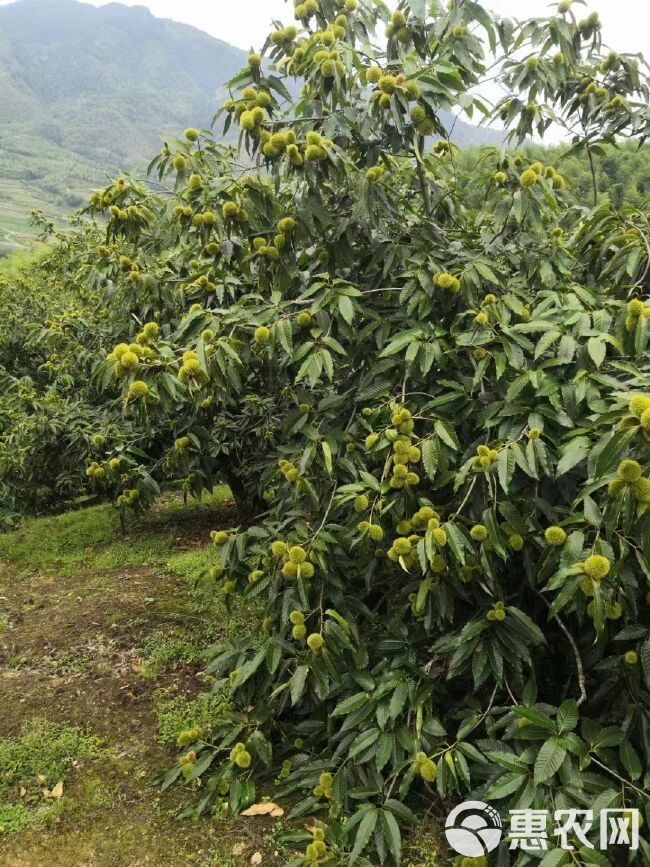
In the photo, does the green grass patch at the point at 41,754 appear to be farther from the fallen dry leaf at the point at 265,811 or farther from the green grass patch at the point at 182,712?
the fallen dry leaf at the point at 265,811

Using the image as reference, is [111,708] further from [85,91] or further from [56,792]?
[85,91]

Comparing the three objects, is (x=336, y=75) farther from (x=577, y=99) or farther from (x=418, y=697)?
(x=418, y=697)

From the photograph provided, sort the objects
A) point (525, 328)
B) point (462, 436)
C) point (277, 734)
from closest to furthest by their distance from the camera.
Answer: point (525, 328), point (462, 436), point (277, 734)

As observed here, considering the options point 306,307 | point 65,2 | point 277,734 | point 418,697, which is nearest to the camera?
point 418,697

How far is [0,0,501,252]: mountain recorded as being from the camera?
62781 millimetres

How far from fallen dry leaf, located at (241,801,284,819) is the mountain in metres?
32.5

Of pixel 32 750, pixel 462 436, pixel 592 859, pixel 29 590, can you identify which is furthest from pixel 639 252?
pixel 29 590

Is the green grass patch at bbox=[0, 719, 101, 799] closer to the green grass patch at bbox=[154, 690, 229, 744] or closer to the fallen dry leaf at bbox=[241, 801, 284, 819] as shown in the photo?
the green grass patch at bbox=[154, 690, 229, 744]

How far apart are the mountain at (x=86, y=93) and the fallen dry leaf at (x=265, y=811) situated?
1278 inches

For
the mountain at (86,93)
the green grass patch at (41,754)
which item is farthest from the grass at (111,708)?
the mountain at (86,93)

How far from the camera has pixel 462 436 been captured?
198 cm

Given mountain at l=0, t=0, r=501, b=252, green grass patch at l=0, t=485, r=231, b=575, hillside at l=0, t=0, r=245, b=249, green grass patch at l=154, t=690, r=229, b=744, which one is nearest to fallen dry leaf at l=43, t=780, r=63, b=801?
green grass patch at l=154, t=690, r=229, b=744

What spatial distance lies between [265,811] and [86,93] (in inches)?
5553

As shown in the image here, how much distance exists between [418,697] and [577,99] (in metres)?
2.39
